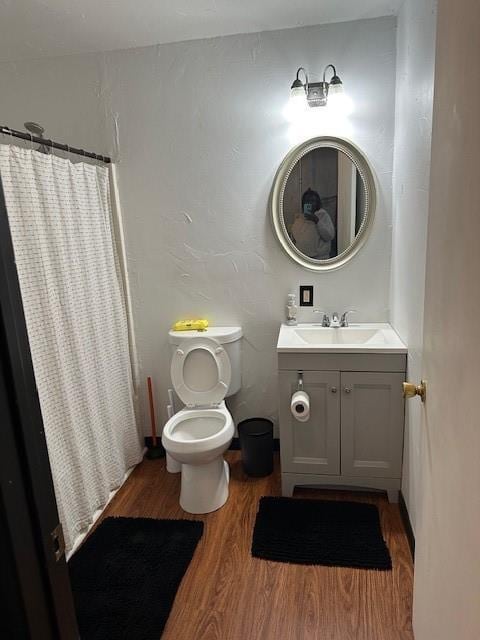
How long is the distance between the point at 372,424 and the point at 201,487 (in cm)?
93

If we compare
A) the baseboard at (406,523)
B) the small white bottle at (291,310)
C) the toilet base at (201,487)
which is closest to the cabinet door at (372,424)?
the baseboard at (406,523)

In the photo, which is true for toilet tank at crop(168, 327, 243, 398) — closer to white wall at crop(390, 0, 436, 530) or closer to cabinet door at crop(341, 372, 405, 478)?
cabinet door at crop(341, 372, 405, 478)

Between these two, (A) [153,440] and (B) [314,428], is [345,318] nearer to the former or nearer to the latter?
(B) [314,428]

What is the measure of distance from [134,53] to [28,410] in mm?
2409

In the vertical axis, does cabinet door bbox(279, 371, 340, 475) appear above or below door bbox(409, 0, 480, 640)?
below

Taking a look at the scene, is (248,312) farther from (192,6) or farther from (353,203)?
(192,6)

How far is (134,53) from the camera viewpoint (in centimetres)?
235

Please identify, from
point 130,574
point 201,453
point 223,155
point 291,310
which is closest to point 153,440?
point 201,453

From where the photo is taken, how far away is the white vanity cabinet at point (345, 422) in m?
2.06

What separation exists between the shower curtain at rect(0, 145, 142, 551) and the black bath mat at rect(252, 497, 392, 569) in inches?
34.1

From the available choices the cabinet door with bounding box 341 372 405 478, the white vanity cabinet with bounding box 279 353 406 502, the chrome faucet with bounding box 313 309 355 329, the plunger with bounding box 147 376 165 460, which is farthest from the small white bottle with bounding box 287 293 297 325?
the plunger with bounding box 147 376 165 460

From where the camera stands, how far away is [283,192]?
2.40m

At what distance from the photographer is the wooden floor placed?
1521mm

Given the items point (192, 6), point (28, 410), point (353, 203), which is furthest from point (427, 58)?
point (28, 410)
